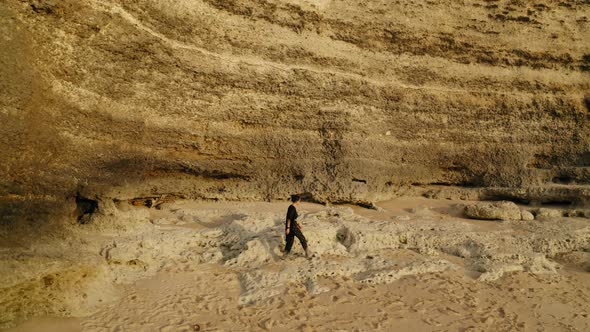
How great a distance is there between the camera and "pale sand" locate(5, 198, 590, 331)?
4.54 metres

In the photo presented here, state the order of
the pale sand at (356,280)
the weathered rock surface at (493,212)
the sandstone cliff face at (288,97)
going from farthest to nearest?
the weathered rock surface at (493,212), the sandstone cliff face at (288,97), the pale sand at (356,280)

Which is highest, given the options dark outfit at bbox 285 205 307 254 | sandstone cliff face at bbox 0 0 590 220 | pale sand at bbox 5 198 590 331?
sandstone cliff face at bbox 0 0 590 220

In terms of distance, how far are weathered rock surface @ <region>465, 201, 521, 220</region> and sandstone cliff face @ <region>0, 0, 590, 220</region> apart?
5.14 ft

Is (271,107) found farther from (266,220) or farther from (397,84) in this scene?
(397,84)

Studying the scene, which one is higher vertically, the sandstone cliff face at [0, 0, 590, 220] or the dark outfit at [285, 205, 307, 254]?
the sandstone cliff face at [0, 0, 590, 220]

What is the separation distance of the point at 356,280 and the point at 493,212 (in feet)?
14.2

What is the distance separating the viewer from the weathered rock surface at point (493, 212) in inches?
325

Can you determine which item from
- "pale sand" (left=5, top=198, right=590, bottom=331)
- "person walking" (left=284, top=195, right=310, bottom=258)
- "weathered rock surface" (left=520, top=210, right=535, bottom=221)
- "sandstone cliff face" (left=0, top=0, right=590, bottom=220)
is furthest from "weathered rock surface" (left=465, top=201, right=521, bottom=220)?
"person walking" (left=284, top=195, right=310, bottom=258)

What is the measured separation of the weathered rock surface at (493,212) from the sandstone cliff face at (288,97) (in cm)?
157

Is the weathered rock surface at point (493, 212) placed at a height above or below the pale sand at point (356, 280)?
above

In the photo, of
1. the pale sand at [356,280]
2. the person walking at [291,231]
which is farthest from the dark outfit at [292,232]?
the pale sand at [356,280]

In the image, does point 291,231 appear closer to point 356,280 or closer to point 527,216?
point 356,280

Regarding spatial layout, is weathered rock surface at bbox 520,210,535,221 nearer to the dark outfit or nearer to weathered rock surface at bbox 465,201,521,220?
weathered rock surface at bbox 465,201,521,220

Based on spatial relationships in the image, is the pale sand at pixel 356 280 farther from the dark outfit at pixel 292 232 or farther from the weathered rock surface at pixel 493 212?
the weathered rock surface at pixel 493 212
